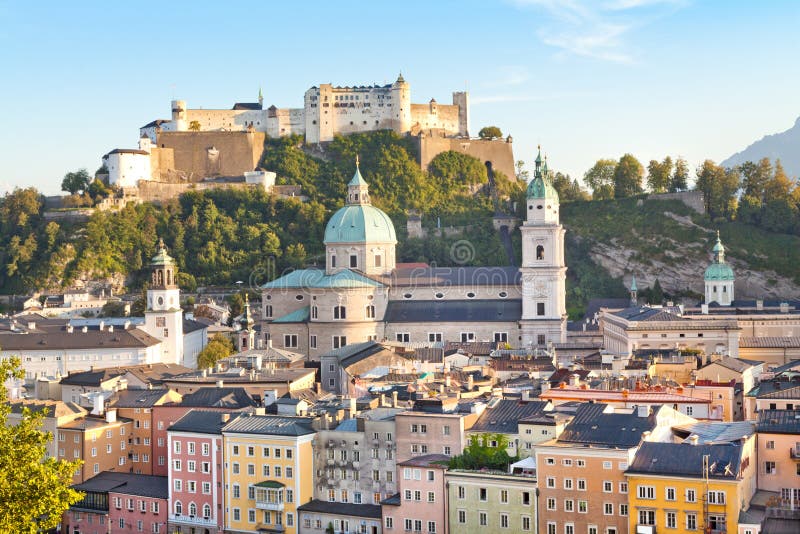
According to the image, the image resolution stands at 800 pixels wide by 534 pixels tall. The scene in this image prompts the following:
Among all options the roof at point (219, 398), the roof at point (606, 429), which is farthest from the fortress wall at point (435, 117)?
the roof at point (606, 429)

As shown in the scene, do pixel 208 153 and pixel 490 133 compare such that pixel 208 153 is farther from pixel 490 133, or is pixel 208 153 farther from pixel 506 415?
pixel 506 415

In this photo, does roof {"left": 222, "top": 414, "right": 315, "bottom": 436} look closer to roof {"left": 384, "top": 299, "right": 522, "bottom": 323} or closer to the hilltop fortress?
roof {"left": 384, "top": 299, "right": 522, "bottom": 323}

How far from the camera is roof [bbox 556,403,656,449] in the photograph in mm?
38844

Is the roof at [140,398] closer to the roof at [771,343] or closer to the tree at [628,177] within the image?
the roof at [771,343]

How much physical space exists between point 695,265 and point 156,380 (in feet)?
180

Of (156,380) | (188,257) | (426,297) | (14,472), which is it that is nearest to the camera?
(14,472)

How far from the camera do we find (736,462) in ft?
120

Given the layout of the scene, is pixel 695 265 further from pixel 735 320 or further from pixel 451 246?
pixel 735 320

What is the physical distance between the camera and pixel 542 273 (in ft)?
252

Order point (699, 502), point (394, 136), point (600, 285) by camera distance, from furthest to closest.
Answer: point (394, 136), point (600, 285), point (699, 502)

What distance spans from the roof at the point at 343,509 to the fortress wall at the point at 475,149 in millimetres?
Answer: 77981

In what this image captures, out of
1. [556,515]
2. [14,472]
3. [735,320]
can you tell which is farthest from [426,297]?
[14,472]

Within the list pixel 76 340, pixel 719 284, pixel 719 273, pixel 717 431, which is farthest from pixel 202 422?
pixel 719 273

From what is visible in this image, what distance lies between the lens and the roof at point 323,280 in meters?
78.3
